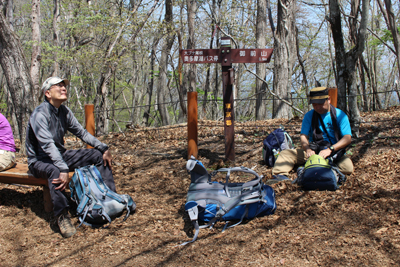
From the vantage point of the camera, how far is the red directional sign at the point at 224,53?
4906mm

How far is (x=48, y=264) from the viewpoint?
2.79m

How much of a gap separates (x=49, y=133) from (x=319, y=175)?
10.1ft

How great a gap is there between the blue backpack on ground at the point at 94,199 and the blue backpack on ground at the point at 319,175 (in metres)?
2.06

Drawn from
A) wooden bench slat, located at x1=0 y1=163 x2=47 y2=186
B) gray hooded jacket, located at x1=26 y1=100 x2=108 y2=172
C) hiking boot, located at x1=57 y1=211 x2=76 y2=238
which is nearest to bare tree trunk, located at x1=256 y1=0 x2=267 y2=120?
gray hooded jacket, located at x1=26 y1=100 x2=108 y2=172

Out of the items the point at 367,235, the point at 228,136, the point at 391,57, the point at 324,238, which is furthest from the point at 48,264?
the point at 391,57

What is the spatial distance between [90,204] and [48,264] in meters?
0.72

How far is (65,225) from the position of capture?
10.9ft

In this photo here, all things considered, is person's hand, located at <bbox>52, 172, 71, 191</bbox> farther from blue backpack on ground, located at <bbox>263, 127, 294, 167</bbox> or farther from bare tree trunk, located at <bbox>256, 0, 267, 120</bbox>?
bare tree trunk, located at <bbox>256, 0, 267, 120</bbox>

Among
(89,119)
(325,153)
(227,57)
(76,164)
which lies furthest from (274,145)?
(89,119)

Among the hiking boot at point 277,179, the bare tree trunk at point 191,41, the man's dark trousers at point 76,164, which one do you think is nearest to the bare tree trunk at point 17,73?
the man's dark trousers at point 76,164

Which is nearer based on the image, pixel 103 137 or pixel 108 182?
pixel 108 182

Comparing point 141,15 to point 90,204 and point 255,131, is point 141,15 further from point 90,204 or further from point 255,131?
point 90,204

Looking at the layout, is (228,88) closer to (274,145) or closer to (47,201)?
(274,145)

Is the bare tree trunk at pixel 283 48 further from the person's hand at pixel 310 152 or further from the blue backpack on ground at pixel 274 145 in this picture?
the person's hand at pixel 310 152
